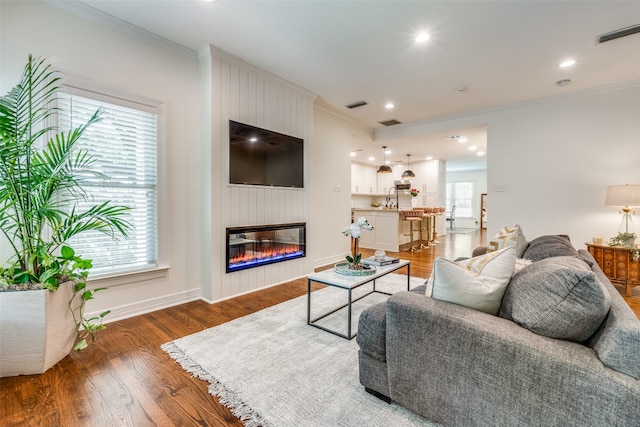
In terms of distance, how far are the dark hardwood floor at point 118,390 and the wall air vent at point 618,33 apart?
437 cm

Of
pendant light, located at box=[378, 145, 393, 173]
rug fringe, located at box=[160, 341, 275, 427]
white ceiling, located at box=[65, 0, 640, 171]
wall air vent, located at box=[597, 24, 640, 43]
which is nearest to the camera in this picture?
rug fringe, located at box=[160, 341, 275, 427]

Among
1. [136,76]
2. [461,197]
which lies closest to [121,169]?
[136,76]

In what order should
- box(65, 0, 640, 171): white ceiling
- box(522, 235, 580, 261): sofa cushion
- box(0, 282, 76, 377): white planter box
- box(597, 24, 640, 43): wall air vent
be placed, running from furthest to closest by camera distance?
1. box(597, 24, 640, 43): wall air vent
2. box(65, 0, 640, 171): white ceiling
3. box(522, 235, 580, 261): sofa cushion
4. box(0, 282, 76, 377): white planter box

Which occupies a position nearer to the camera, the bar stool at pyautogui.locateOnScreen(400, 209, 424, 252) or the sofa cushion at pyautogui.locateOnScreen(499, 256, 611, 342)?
the sofa cushion at pyautogui.locateOnScreen(499, 256, 611, 342)

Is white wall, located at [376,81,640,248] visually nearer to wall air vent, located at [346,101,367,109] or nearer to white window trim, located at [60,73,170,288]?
wall air vent, located at [346,101,367,109]

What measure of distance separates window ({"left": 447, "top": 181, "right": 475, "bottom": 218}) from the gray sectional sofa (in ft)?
42.1

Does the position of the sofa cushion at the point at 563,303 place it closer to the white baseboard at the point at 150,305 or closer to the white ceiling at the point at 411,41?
the white ceiling at the point at 411,41

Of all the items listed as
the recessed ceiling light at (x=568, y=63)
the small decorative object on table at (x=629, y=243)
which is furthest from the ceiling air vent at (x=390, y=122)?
the small decorative object on table at (x=629, y=243)

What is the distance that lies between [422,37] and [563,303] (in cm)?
266

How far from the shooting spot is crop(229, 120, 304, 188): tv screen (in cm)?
326

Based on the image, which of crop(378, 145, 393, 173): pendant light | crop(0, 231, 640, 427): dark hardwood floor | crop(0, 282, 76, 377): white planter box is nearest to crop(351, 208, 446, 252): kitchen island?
crop(378, 145, 393, 173): pendant light

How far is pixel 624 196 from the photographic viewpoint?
3381mm

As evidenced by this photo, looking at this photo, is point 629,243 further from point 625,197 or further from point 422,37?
point 422,37

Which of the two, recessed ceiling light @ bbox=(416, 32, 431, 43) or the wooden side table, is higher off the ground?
recessed ceiling light @ bbox=(416, 32, 431, 43)
